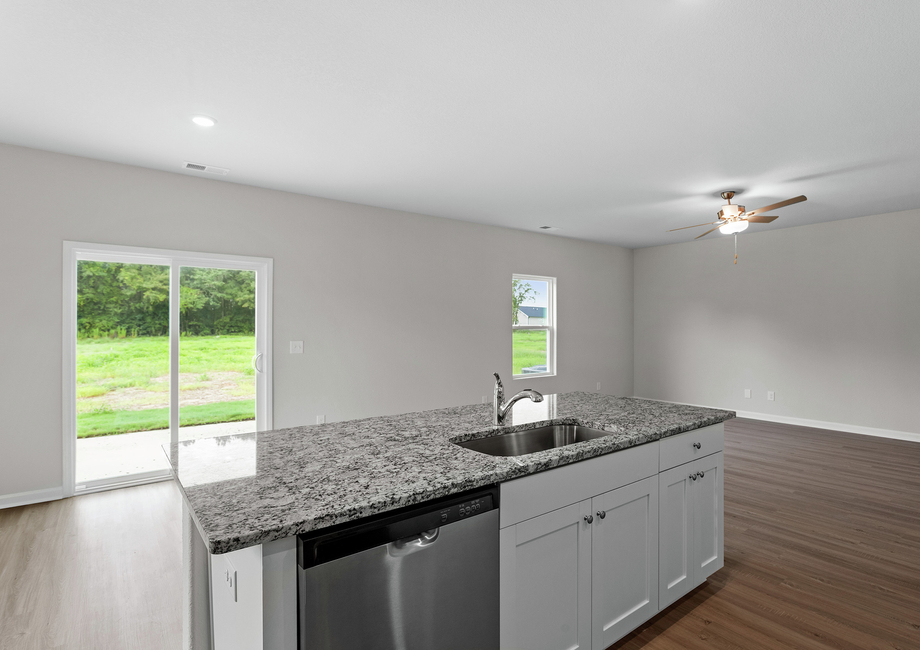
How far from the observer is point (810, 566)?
2.58 metres

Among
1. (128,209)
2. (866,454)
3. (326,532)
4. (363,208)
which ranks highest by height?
(363,208)

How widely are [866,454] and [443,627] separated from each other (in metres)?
5.30

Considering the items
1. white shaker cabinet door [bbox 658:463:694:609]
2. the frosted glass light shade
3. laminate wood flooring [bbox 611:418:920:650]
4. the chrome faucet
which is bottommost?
laminate wood flooring [bbox 611:418:920:650]

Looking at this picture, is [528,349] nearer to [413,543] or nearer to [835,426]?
[835,426]

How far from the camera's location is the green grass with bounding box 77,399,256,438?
12.5 feet

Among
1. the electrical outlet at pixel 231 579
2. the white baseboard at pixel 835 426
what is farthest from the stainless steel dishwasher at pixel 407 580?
the white baseboard at pixel 835 426

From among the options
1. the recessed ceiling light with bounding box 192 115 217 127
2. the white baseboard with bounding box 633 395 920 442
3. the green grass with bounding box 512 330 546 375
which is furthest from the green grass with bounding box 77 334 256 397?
the white baseboard with bounding box 633 395 920 442

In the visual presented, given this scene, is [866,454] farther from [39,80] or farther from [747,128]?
[39,80]

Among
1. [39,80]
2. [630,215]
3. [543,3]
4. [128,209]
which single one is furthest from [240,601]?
[630,215]

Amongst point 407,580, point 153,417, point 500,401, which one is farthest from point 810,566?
point 153,417

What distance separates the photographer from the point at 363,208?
5086mm

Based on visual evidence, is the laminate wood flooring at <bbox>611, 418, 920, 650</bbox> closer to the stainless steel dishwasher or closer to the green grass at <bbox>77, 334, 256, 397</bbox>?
the stainless steel dishwasher

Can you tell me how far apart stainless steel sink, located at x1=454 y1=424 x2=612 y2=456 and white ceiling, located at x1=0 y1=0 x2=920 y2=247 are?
5.72 feet

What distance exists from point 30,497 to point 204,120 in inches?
116
